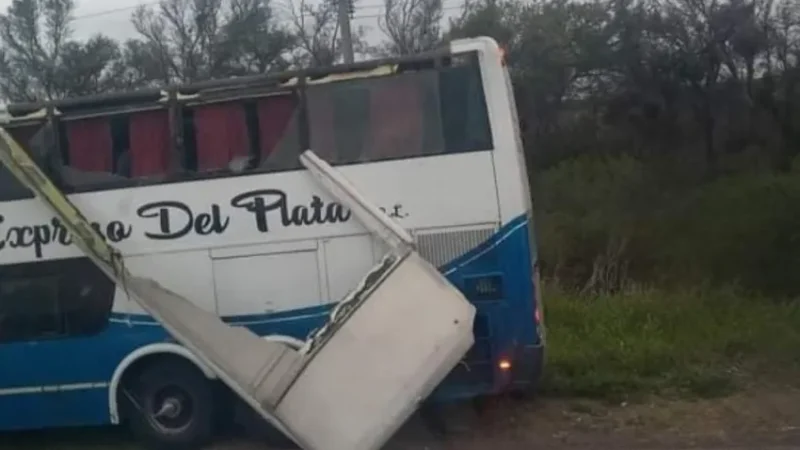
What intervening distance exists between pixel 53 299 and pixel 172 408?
4.50 ft

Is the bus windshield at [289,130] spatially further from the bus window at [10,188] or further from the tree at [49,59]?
the tree at [49,59]

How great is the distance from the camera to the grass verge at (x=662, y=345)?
37.8 feet

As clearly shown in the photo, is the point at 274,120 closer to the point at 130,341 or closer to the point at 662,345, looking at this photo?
the point at 130,341

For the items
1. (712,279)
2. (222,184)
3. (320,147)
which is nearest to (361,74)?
(320,147)

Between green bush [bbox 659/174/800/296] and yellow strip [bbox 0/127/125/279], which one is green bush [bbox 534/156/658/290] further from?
yellow strip [bbox 0/127/125/279]

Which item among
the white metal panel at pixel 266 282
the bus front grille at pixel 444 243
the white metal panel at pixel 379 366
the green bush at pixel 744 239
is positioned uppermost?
the bus front grille at pixel 444 243

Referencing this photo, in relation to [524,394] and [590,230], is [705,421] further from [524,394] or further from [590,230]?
[590,230]

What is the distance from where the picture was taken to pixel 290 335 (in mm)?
10094

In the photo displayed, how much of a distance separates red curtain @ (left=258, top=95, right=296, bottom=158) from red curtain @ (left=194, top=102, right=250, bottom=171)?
0.46 feet

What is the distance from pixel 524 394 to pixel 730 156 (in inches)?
1137

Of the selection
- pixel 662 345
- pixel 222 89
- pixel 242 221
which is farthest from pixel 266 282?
pixel 662 345

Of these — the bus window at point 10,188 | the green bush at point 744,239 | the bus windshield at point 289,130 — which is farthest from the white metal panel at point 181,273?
the green bush at point 744,239

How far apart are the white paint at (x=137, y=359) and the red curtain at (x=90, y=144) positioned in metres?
1.53

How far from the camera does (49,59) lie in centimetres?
3059
